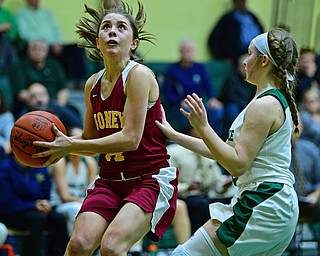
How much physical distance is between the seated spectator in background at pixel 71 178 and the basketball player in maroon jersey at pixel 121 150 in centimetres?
261

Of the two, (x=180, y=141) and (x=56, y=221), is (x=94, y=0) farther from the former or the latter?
(x=180, y=141)

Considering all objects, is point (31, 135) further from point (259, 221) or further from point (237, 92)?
point (237, 92)

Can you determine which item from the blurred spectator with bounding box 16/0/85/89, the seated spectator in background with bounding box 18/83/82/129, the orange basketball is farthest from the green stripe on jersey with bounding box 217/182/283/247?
the blurred spectator with bounding box 16/0/85/89

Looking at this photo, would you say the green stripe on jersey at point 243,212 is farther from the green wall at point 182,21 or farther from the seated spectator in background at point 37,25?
the green wall at point 182,21

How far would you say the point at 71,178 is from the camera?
302 inches

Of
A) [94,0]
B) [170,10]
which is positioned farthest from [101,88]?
[170,10]

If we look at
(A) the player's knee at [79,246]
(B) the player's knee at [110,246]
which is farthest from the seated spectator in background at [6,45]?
(B) the player's knee at [110,246]

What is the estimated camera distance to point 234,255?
173 inches

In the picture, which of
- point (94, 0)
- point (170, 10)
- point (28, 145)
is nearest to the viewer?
point (28, 145)

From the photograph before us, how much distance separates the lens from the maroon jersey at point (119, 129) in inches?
186

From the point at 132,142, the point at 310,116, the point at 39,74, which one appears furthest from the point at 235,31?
the point at 132,142

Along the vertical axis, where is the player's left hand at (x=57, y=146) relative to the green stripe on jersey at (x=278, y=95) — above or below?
below

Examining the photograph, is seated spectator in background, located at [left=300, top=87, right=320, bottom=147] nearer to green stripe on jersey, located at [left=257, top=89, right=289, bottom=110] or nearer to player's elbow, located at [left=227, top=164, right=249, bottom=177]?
green stripe on jersey, located at [left=257, top=89, right=289, bottom=110]

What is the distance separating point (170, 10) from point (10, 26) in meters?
2.34
